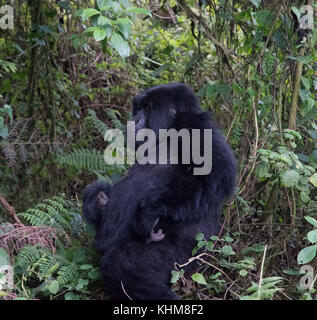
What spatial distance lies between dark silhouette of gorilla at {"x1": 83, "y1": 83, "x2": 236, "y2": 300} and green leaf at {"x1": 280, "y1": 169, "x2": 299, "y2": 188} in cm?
32

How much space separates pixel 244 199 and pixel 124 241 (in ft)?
3.57

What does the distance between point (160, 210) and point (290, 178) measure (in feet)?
2.59

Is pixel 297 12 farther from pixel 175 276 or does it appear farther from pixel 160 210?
pixel 175 276

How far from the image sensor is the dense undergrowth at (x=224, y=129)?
321cm

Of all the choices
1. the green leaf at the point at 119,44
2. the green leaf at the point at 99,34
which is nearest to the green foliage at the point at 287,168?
the green leaf at the point at 119,44

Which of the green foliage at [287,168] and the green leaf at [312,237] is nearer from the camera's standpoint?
the green leaf at [312,237]

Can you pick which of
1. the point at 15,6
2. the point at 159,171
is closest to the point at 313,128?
the point at 159,171

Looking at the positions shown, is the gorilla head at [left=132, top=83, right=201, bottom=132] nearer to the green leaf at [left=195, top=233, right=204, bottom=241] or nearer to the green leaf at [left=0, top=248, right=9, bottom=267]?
the green leaf at [left=195, top=233, right=204, bottom=241]

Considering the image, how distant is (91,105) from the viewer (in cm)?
559

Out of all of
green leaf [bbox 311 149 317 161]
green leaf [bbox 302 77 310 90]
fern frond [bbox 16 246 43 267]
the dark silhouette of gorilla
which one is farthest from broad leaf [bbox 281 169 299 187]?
fern frond [bbox 16 246 43 267]

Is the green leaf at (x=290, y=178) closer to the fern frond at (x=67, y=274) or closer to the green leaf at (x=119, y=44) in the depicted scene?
the green leaf at (x=119, y=44)

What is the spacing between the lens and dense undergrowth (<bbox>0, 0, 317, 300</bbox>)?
10.5ft

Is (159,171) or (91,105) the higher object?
(91,105)
